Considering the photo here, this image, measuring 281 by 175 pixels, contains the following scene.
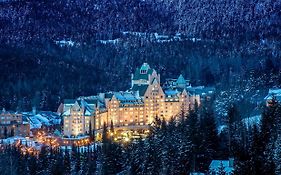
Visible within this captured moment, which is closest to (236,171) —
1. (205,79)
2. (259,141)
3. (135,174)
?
(259,141)

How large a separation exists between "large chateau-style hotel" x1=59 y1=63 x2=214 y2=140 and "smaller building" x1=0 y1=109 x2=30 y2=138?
4.84 meters

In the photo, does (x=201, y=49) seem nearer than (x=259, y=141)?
No

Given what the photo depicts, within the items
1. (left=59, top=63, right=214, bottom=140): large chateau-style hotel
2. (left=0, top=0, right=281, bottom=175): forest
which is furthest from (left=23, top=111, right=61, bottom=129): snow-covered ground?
(left=0, top=0, right=281, bottom=175): forest

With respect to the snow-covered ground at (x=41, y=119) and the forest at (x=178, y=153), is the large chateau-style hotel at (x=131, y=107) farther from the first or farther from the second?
the forest at (x=178, y=153)

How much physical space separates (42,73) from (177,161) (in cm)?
7959

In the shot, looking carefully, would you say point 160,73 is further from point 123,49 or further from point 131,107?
point 131,107

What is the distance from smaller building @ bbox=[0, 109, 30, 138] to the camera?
231 feet

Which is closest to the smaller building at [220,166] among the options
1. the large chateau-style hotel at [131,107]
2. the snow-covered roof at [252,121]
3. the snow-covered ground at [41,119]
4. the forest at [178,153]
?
the forest at [178,153]

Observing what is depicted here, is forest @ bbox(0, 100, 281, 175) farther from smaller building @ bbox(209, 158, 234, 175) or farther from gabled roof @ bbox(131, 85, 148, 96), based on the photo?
gabled roof @ bbox(131, 85, 148, 96)

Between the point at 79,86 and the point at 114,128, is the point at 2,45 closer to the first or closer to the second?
the point at 79,86

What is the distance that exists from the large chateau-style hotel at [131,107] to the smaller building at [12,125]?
15.9 feet

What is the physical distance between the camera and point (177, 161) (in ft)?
135

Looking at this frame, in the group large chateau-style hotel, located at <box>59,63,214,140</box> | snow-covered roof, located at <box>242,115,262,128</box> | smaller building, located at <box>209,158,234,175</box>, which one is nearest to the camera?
smaller building, located at <box>209,158,234,175</box>

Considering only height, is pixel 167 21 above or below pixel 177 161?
above
